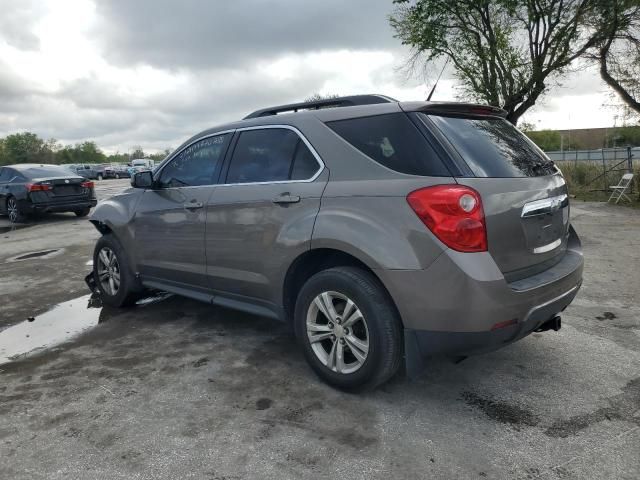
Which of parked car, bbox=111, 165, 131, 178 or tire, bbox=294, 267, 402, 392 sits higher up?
parked car, bbox=111, 165, 131, 178

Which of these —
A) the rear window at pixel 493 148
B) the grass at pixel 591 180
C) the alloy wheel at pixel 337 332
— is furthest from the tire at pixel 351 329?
the grass at pixel 591 180

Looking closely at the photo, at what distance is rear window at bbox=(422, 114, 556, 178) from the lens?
290 centimetres

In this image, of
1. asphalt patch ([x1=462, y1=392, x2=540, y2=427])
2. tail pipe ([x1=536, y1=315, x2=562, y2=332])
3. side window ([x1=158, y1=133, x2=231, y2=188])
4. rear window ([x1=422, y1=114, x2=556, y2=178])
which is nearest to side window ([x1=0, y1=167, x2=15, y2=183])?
side window ([x1=158, y1=133, x2=231, y2=188])

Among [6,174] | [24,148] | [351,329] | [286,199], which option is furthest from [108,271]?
[24,148]

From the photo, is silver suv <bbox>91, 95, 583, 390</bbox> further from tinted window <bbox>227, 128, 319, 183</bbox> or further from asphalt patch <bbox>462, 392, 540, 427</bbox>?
asphalt patch <bbox>462, 392, 540, 427</bbox>

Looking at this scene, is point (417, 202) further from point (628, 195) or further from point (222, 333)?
point (628, 195)

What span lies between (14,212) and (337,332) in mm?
12777

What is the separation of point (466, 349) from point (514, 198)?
2.88 ft

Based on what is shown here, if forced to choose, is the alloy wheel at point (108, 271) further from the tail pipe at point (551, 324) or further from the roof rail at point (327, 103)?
the tail pipe at point (551, 324)

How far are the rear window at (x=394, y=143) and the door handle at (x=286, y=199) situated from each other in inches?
19.5

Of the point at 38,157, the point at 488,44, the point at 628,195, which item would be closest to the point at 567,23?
the point at 488,44

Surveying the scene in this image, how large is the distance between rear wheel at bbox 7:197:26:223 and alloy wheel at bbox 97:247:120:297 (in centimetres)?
938

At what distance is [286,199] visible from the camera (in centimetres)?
334

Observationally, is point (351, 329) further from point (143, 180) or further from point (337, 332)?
point (143, 180)
